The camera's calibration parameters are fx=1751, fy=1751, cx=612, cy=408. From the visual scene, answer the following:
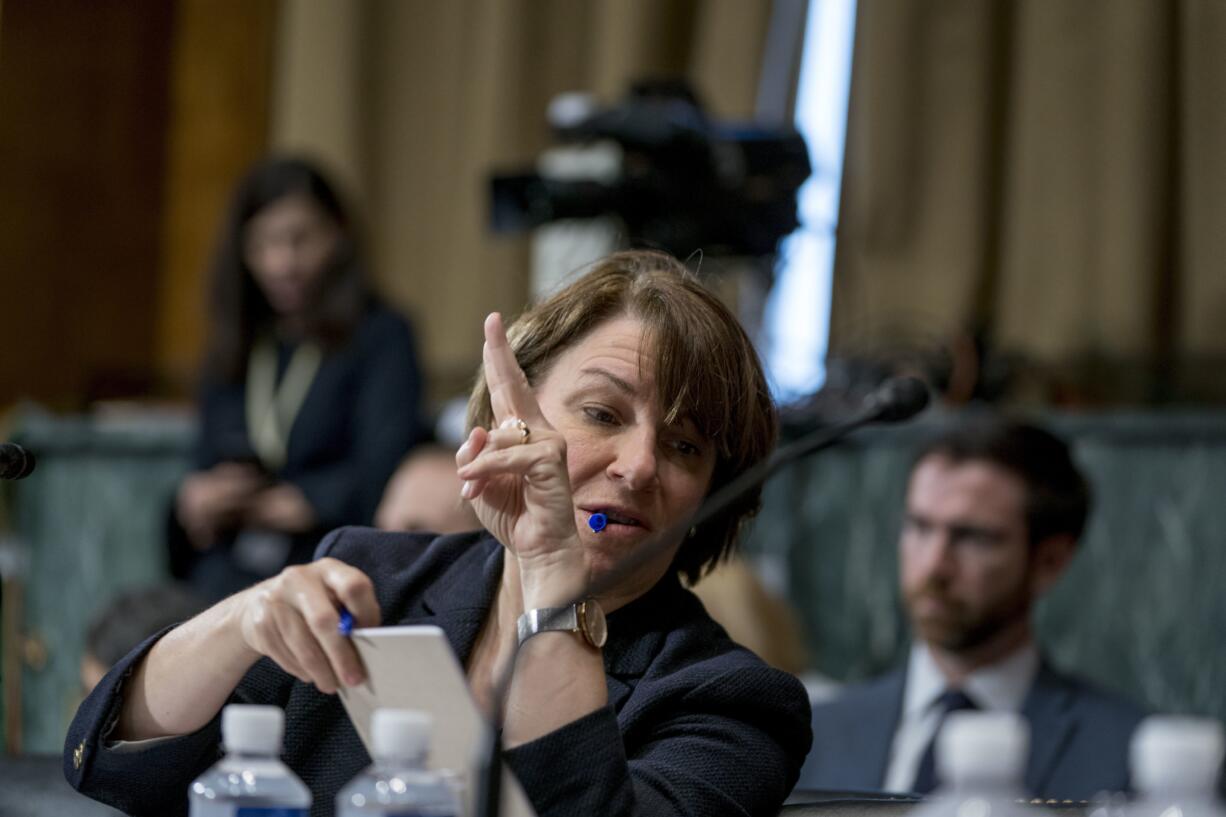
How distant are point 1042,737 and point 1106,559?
0.80 metres

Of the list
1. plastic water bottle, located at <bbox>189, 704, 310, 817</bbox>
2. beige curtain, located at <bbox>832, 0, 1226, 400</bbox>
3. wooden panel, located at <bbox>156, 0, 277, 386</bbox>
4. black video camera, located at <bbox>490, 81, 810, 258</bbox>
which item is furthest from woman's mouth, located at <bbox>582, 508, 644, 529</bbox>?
wooden panel, located at <bbox>156, 0, 277, 386</bbox>

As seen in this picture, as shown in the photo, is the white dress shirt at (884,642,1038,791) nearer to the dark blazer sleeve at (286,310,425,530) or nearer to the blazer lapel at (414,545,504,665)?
the dark blazer sleeve at (286,310,425,530)

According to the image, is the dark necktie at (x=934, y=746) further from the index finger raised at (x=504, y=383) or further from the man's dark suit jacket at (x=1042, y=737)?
the index finger raised at (x=504, y=383)

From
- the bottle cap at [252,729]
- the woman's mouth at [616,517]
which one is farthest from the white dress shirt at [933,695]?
the bottle cap at [252,729]

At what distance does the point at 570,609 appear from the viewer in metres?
1.25

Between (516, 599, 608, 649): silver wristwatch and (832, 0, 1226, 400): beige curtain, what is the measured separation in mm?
2788

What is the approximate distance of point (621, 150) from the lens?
333 centimetres

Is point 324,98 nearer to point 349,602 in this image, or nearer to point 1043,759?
point 1043,759

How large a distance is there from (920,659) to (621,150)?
3.69 feet

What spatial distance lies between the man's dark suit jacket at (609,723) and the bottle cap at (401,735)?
9.3 inches

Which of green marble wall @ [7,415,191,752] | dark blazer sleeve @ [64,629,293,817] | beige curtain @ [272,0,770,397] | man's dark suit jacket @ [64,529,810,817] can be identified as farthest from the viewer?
beige curtain @ [272,0,770,397]

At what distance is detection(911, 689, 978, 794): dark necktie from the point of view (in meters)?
2.60

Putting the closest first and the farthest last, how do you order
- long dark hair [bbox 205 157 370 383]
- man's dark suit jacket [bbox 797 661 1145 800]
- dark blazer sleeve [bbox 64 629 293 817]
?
dark blazer sleeve [bbox 64 629 293 817]
man's dark suit jacket [bbox 797 661 1145 800]
long dark hair [bbox 205 157 370 383]

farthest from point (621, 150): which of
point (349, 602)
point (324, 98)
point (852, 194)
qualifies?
point (349, 602)
